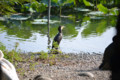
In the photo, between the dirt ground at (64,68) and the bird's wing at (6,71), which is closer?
the bird's wing at (6,71)

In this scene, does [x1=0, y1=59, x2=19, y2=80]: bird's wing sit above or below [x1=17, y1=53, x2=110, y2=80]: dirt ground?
above

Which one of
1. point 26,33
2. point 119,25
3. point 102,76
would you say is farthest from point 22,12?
point 119,25

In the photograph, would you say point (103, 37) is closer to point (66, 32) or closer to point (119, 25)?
point (66, 32)

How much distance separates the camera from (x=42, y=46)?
9.26m

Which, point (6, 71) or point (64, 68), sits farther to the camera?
point (64, 68)

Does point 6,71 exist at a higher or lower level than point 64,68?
higher

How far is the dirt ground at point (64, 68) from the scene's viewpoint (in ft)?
14.7

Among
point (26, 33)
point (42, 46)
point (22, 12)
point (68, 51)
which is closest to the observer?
point (68, 51)

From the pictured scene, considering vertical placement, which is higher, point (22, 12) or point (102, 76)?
point (102, 76)

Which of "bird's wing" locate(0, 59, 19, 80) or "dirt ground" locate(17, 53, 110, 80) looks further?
"dirt ground" locate(17, 53, 110, 80)

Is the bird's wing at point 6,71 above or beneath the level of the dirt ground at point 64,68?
above

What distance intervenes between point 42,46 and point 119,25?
866 centimetres

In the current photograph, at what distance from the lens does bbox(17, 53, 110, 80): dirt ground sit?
176 inches

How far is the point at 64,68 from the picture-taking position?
5809mm
